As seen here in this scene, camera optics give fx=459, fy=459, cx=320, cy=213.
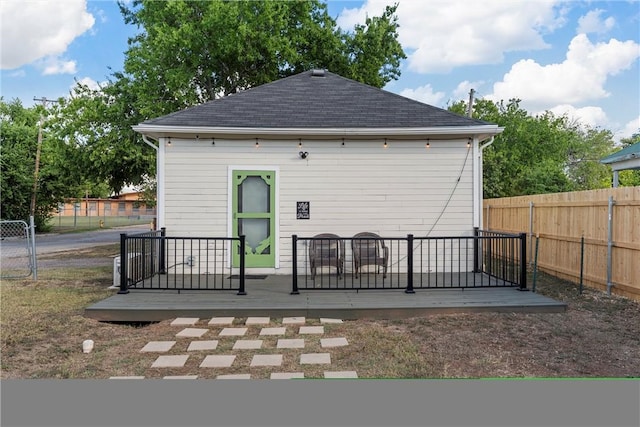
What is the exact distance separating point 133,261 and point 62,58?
3767 mm

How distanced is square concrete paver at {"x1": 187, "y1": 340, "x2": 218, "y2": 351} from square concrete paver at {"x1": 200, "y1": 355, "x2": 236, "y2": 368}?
0.27m

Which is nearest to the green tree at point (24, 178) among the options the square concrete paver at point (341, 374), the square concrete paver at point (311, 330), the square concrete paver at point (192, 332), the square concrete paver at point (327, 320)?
the square concrete paver at point (192, 332)

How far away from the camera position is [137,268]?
22.4 ft

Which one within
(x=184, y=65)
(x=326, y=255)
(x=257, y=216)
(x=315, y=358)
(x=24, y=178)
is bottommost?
(x=315, y=358)

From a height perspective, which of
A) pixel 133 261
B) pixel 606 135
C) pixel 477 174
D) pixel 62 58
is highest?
pixel 606 135

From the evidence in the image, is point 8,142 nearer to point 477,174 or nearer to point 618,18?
point 477,174

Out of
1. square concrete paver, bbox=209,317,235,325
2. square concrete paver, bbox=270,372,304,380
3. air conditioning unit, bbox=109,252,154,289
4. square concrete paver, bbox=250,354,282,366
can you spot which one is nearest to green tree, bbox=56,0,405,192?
air conditioning unit, bbox=109,252,154,289

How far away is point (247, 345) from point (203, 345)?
16.6 inches

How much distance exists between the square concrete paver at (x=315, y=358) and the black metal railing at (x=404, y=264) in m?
2.18

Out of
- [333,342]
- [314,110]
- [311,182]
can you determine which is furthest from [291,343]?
[314,110]

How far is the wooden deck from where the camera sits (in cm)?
543

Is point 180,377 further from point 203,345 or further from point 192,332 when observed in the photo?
point 192,332

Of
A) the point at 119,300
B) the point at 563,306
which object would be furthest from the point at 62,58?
the point at 563,306

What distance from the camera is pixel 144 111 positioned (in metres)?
14.2
